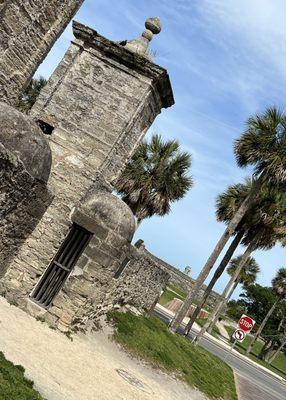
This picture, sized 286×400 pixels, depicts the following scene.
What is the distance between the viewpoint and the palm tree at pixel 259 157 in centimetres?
2150

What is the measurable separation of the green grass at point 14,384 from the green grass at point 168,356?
668 centimetres

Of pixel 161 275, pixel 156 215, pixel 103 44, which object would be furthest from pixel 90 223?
pixel 156 215

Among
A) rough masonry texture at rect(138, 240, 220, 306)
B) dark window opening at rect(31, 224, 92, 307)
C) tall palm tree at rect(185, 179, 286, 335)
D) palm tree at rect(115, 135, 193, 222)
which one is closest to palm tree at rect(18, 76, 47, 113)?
palm tree at rect(115, 135, 193, 222)

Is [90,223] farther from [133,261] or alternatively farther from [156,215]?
[156,215]

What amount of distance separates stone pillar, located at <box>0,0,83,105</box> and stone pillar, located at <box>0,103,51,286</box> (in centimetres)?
184

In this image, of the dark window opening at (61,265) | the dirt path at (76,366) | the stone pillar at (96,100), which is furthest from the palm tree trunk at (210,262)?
the dark window opening at (61,265)

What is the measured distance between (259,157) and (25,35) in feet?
54.2

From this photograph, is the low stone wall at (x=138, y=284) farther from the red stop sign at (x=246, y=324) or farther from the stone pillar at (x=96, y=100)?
the red stop sign at (x=246, y=324)

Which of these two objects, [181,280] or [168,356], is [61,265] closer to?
[168,356]

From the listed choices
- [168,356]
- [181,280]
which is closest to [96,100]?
[168,356]

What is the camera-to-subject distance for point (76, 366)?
29.0 feet

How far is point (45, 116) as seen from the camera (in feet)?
38.2

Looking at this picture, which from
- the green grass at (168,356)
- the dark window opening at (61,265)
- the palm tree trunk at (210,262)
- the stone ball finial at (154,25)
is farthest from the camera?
the palm tree trunk at (210,262)

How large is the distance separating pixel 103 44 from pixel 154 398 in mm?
8274
